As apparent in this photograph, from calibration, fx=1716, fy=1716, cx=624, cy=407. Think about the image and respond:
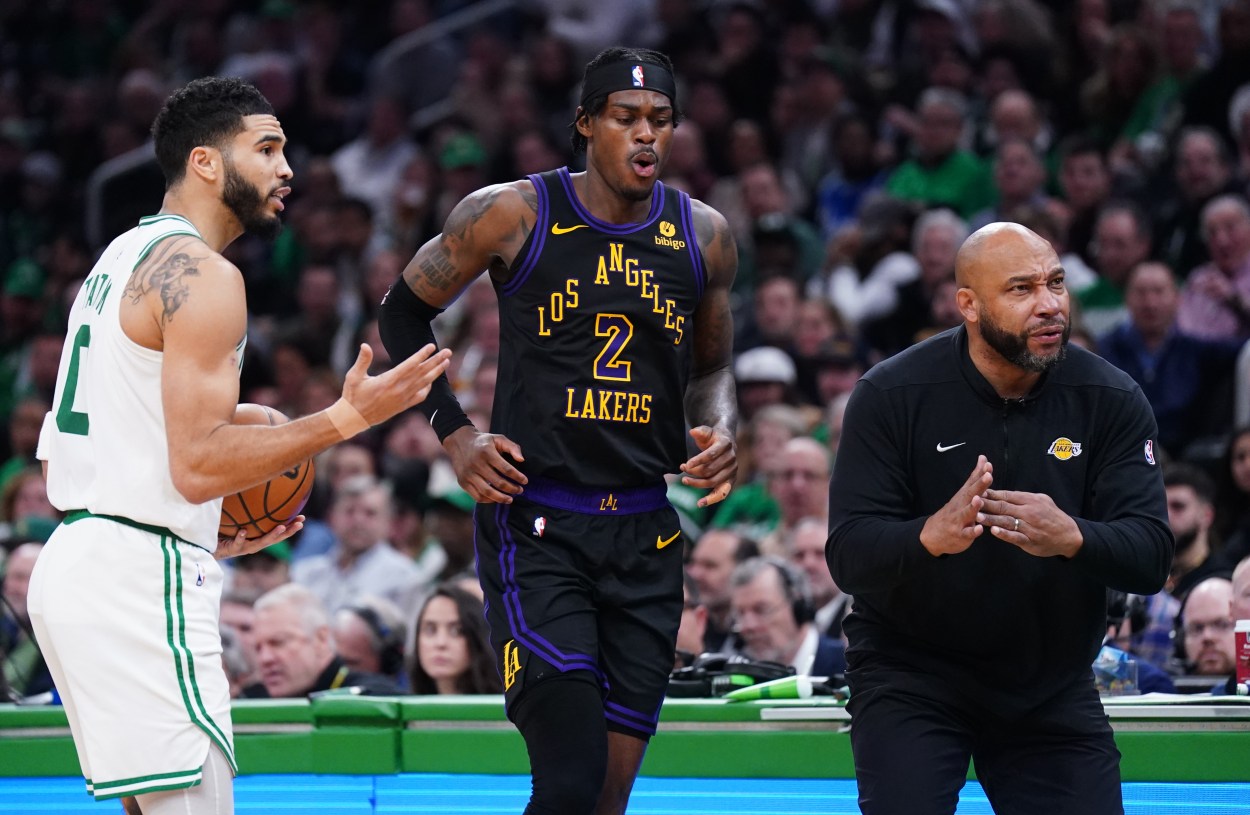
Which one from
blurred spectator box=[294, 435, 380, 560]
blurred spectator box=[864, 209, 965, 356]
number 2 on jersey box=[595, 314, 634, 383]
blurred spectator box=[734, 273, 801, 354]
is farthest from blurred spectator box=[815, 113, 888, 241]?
number 2 on jersey box=[595, 314, 634, 383]

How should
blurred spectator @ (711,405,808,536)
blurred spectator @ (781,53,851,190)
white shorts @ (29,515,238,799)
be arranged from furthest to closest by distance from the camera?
blurred spectator @ (781,53,851,190) < blurred spectator @ (711,405,808,536) < white shorts @ (29,515,238,799)

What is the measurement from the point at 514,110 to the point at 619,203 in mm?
7801

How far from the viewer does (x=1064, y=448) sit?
4125 mm

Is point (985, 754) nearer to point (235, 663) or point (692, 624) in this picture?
point (692, 624)

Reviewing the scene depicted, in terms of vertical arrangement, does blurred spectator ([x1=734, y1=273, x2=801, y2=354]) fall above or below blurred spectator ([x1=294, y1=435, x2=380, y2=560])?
above

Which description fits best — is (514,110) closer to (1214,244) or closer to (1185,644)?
(1214,244)

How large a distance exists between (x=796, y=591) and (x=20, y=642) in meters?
3.68

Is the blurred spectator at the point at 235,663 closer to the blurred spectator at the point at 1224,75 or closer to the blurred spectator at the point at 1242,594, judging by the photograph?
the blurred spectator at the point at 1242,594

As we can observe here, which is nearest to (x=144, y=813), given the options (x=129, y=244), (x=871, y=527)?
(x=129, y=244)

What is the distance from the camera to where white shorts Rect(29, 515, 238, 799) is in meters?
3.45

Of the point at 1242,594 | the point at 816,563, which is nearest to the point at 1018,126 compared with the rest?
the point at 816,563

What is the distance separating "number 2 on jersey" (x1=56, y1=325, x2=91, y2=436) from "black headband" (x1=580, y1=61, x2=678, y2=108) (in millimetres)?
1494

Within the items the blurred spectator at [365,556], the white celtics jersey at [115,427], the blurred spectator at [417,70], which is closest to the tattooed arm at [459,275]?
the white celtics jersey at [115,427]

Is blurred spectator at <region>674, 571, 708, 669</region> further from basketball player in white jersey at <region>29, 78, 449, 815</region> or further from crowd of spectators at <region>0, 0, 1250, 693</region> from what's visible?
basketball player in white jersey at <region>29, 78, 449, 815</region>
